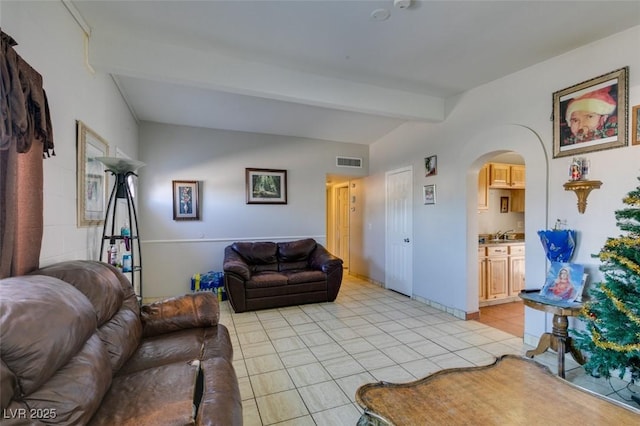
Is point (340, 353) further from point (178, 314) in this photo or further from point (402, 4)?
point (402, 4)

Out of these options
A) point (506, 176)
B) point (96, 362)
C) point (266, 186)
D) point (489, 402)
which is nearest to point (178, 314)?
point (96, 362)

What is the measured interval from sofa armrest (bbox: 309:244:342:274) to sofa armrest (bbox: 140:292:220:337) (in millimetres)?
2322

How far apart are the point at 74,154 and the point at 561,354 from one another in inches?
161

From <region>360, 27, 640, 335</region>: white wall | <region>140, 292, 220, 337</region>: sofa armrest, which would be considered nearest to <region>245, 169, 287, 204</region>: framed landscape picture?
<region>360, 27, 640, 335</region>: white wall

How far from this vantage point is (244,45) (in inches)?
104

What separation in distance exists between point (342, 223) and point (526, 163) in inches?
180

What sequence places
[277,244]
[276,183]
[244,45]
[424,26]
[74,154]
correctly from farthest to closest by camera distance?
[276,183] < [277,244] < [244,45] < [424,26] < [74,154]

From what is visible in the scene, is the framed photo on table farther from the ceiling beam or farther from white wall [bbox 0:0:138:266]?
Answer: the ceiling beam

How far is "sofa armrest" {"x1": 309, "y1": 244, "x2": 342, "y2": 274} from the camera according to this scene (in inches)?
177

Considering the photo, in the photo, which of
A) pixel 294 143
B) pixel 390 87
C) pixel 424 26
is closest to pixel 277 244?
pixel 294 143

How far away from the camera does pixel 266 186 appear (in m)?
5.19

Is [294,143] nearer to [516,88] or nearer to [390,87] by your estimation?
[390,87]

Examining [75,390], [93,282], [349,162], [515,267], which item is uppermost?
[349,162]

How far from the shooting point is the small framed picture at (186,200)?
15.3ft
